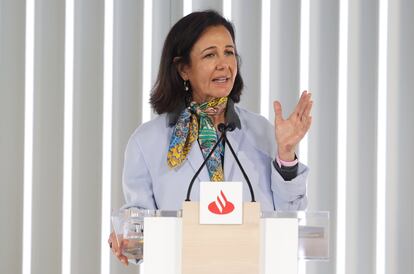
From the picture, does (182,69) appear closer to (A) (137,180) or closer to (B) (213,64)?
(B) (213,64)

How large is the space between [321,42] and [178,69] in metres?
0.94

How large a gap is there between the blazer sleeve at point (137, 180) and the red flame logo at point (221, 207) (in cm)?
90

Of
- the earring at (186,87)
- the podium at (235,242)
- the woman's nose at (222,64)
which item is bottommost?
the podium at (235,242)

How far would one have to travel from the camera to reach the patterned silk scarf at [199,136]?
2.29 meters

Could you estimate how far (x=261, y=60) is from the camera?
3232mm

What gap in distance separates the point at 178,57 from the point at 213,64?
173 millimetres

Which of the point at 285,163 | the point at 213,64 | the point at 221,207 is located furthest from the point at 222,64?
the point at 221,207

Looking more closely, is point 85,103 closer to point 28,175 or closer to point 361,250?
point 28,175

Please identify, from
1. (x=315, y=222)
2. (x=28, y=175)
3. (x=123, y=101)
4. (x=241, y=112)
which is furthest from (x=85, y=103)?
(x=315, y=222)

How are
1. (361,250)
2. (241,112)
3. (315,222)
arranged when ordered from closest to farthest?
1. (315,222)
2. (241,112)
3. (361,250)

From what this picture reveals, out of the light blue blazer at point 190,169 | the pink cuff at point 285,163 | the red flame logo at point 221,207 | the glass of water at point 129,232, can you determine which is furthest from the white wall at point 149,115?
the red flame logo at point 221,207

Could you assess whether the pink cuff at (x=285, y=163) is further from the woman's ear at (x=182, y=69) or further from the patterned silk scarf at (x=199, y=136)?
the woman's ear at (x=182, y=69)

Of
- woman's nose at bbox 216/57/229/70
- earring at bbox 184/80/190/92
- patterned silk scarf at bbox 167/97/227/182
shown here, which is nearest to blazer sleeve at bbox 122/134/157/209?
patterned silk scarf at bbox 167/97/227/182

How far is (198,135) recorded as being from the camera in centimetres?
233
